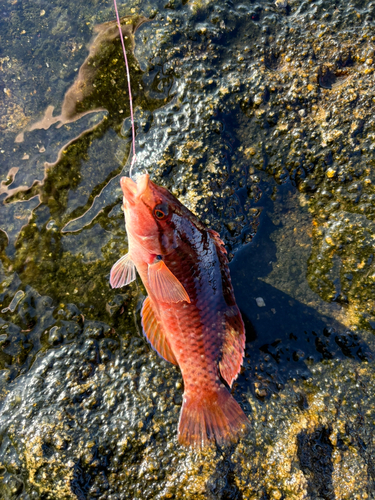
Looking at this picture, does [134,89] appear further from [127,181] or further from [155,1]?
[127,181]

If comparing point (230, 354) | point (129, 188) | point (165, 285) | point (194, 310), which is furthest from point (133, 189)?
point (230, 354)

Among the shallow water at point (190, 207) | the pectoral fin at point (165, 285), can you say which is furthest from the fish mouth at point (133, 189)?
the shallow water at point (190, 207)

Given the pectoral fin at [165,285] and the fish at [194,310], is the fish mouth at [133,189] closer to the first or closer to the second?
the fish at [194,310]

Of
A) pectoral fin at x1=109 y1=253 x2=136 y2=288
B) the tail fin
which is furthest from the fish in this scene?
pectoral fin at x1=109 y1=253 x2=136 y2=288

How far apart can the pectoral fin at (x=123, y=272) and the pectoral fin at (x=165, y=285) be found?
32 cm

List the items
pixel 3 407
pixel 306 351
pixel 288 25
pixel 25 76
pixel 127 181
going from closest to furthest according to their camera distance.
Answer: pixel 127 181 → pixel 3 407 → pixel 306 351 → pixel 288 25 → pixel 25 76

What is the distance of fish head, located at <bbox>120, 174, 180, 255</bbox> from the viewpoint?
1.94 meters

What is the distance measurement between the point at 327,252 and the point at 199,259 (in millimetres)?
1181

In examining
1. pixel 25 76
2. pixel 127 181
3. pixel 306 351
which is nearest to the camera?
pixel 127 181

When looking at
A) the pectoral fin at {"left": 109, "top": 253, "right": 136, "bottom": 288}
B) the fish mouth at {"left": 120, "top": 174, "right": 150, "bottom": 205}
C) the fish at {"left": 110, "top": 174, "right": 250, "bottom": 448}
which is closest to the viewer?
the fish mouth at {"left": 120, "top": 174, "right": 150, "bottom": 205}

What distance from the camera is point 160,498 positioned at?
2.01 meters

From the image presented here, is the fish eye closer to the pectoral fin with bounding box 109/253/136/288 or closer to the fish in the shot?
the fish

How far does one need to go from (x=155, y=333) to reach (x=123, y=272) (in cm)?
50

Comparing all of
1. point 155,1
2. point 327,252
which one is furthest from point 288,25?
point 327,252
